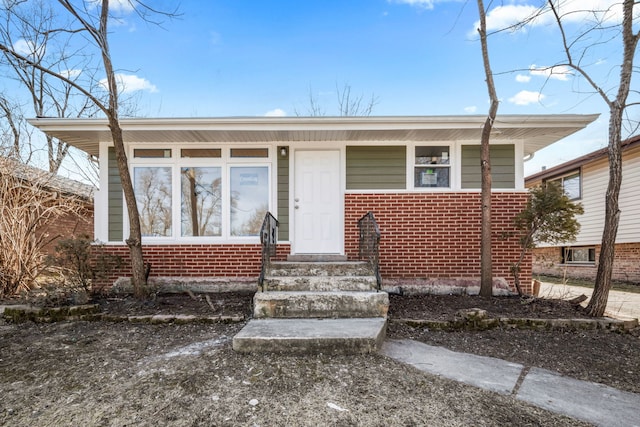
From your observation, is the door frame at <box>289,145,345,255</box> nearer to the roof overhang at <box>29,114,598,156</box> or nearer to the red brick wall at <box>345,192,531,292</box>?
the red brick wall at <box>345,192,531,292</box>

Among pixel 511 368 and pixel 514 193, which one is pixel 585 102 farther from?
pixel 511 368

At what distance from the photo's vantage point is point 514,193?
20.0ft

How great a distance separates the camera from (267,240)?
5137 mm

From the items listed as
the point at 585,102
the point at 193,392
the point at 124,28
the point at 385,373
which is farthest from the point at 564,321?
the point at 124,28

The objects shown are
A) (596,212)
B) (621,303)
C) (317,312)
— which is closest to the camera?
(317,312)

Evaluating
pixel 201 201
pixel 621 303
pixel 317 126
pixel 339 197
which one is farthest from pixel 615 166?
pixel 201 201

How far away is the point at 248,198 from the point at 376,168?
2.35 metres

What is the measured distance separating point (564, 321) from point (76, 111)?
15624mm

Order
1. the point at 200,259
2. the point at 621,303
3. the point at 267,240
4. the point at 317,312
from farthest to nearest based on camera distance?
1. the point at 621,303
2. the point at 200,259
3. the point at 267,240
4. the point at 317,312

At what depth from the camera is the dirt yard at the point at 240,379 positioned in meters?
2.30

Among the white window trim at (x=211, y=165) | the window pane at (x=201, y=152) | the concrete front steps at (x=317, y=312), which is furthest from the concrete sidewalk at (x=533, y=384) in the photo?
the window pane at (x=201, y=152)

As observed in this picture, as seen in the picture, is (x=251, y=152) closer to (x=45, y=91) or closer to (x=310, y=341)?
(x=310, y=341)

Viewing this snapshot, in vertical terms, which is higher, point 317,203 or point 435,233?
point 317,203

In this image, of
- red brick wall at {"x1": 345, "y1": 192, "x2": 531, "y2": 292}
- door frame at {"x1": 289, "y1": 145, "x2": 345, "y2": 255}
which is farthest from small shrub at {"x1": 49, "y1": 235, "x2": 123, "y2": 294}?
red brick wall at {"x1": 345, "y1": 192, "x2": 531, "y2": 292}
